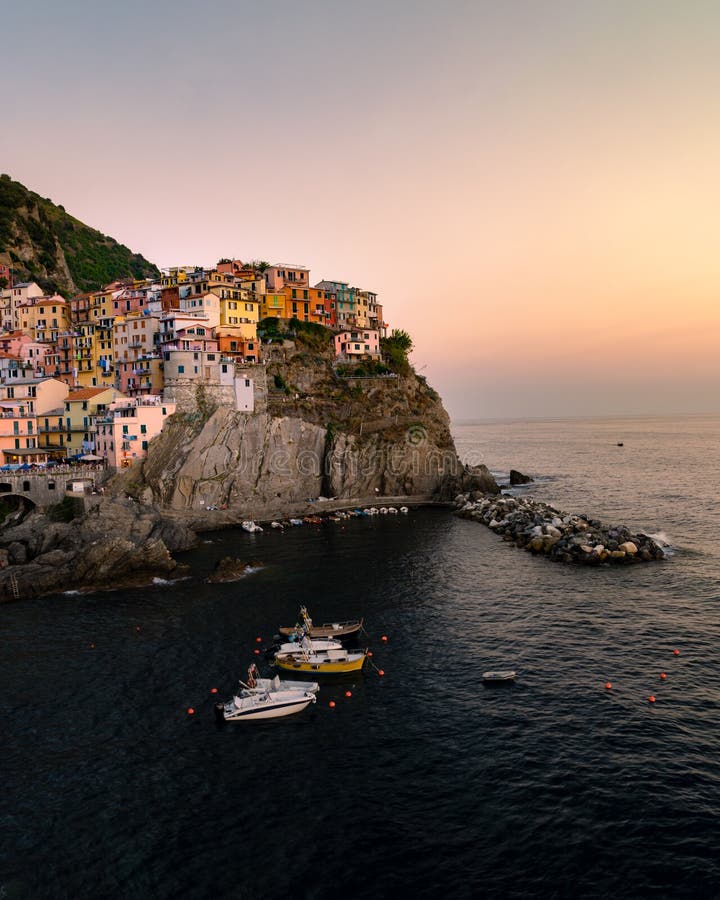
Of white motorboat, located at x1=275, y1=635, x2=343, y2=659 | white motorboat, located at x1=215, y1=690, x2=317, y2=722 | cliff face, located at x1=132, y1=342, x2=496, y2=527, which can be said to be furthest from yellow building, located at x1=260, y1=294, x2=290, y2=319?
white motorboat, located at x1=215, y1=690, x2=317, y2=722

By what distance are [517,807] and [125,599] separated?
45909 millimetres

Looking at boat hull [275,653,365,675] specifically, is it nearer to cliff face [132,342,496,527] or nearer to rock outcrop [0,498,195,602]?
rock outcrop [0,498,195,602]

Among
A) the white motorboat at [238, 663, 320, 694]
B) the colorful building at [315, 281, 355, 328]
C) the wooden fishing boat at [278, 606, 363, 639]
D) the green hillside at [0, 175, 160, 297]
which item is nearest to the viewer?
the white motorboat at [238, 663, 320, 694]

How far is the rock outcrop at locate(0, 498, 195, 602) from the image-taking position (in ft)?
212

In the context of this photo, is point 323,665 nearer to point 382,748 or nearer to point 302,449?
point 382,748

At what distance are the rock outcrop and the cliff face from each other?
1559 centimetres

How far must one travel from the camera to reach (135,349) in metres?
114

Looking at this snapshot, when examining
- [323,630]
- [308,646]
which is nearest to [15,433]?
[323,630]

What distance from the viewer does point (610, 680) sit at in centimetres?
4141

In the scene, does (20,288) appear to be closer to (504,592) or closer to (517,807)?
(504,592)

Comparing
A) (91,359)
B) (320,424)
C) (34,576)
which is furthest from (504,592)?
(91,359)

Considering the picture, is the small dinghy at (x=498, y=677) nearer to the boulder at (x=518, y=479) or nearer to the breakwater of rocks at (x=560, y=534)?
the breakwater of rocks at (x=560, y=534)

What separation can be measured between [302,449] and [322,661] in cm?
6760

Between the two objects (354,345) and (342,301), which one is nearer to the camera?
(354,345)
